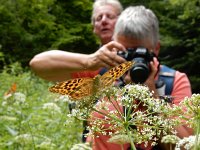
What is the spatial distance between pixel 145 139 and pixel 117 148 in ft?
2.52

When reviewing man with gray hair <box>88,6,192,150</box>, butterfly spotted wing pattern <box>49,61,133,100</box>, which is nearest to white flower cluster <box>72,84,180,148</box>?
butterfly spotted wing pattern <box>49,61,133,100</box>

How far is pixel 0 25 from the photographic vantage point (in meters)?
17.6

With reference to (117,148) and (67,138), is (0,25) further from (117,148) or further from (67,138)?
(117,148)

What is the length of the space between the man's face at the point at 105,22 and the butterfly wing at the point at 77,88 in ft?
5.70

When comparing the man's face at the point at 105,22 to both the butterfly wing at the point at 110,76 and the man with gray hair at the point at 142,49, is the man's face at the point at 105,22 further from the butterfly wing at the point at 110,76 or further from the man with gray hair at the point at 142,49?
the butterfly wing at the point at 110,76

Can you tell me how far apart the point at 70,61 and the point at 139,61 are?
286 mm

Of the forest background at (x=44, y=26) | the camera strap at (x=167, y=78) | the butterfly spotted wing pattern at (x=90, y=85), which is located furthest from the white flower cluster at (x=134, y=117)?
the forest background at (x=44, y=26)

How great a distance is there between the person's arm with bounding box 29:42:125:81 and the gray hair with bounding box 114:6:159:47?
6.5 inches

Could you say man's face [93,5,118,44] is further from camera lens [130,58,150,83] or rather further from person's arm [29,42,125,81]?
camera lens [130,58,150,83]

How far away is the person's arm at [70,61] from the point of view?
1612 millimetres

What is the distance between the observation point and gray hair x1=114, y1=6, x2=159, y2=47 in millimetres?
1938

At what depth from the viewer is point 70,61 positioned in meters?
1.88

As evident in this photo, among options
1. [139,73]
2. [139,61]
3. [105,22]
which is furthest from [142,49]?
[105,22]

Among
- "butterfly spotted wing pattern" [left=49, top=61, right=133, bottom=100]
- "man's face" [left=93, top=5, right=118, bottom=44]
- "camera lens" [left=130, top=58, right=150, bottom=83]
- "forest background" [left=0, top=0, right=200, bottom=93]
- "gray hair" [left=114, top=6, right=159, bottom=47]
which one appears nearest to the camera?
"butterfly spotted wing pattern" [left=49, top=61, right=133, bottom=100]
